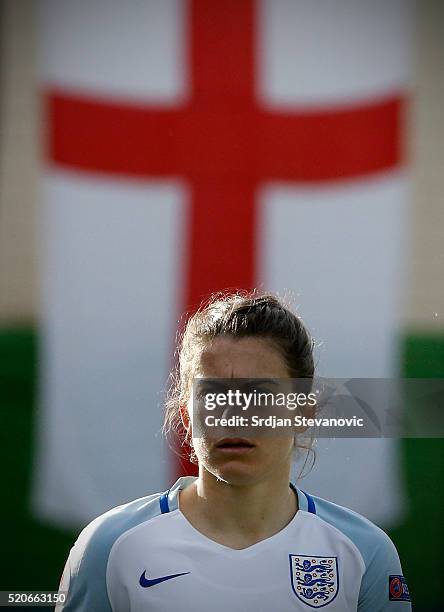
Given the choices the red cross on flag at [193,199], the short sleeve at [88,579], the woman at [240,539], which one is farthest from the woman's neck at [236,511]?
the red cross on flag at [193,199]

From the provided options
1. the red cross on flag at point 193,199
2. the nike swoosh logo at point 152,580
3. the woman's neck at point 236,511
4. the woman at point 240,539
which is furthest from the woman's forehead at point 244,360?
the red cross on flag at point 193,199

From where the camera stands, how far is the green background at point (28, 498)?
4.12 feet

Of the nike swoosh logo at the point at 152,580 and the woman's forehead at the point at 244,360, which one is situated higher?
the woman's forehead at the point at 244,360

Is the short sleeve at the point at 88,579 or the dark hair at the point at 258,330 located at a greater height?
the dark hair at the point at 258,330

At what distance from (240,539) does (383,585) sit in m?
0.17

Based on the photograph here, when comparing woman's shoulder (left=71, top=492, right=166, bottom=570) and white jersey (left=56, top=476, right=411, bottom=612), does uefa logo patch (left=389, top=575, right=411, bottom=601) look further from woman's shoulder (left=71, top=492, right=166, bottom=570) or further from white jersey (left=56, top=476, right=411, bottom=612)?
woman's shoulder (left=71, top=492, right=166, bottom=570)

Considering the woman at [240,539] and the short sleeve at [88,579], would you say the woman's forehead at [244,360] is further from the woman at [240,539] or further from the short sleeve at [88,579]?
the short sleeve at [88,579]

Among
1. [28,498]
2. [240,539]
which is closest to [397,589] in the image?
[240,539]

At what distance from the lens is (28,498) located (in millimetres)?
1286

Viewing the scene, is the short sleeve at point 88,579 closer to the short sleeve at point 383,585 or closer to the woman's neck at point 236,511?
the woman's neck at point 236,511

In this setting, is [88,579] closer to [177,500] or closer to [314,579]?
[177,500]

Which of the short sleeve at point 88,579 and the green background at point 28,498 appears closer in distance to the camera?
the short sleeve at point 88,579

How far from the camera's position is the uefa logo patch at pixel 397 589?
849 mm

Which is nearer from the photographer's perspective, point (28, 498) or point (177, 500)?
point (177, 500)
